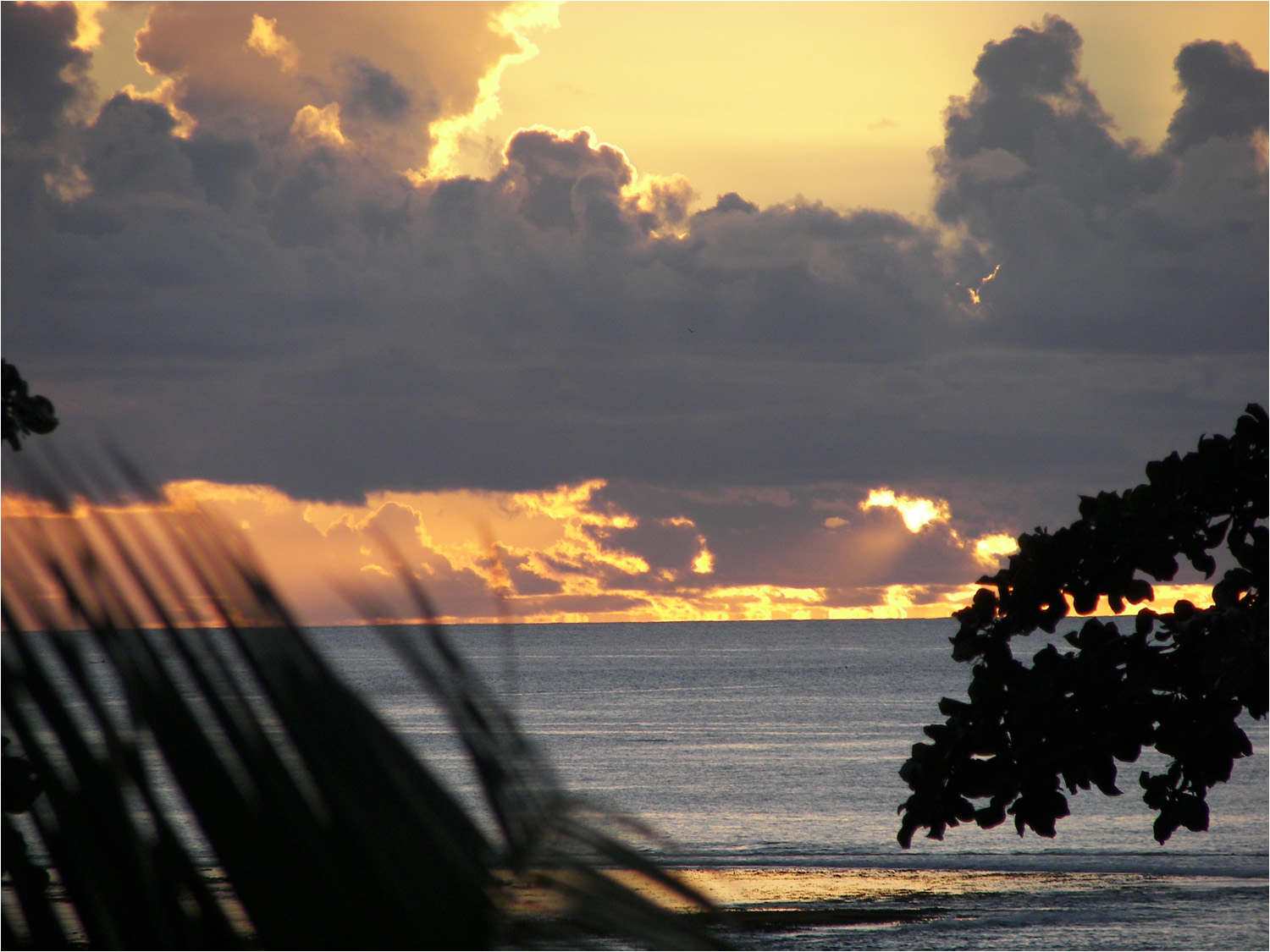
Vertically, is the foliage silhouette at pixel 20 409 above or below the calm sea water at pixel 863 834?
Result: above

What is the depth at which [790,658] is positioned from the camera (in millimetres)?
144875

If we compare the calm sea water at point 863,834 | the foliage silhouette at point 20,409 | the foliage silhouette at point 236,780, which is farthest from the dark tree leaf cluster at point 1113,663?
the foliage silhouette at point 236,780

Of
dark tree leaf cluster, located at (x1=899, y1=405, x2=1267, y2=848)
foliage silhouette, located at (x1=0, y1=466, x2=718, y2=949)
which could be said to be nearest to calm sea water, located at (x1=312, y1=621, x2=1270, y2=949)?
foliage silhouette, located at (x1=0, y1=466, x2=718, y2=949)

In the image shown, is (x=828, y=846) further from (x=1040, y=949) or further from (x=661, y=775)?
(x=661, y=775)

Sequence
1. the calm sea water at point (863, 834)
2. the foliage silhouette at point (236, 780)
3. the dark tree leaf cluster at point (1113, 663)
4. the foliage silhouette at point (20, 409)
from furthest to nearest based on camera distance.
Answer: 1. the calm sea water at point (863, 834)
2. the dark tree leaf cluster at point (1113, 663)
3. the foliage silhouette at point (20, 409)
4. the foliage silhouette at point (236, 780)

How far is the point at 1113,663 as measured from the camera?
509cm

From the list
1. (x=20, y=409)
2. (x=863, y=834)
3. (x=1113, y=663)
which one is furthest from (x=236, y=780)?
(x=863, y=834)

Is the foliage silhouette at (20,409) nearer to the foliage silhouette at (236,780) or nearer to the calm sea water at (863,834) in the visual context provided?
the calm sea water at (863,834)

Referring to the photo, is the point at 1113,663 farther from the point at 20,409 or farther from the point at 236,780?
the point at 236,780

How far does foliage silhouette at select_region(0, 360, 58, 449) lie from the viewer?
3.03 m

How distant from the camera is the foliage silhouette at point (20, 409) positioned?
119 inches

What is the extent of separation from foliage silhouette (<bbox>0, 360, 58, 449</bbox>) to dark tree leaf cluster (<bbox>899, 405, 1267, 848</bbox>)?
368 cm

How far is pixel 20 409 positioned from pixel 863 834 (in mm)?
33152

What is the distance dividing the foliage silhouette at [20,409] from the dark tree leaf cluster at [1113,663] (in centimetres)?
368
